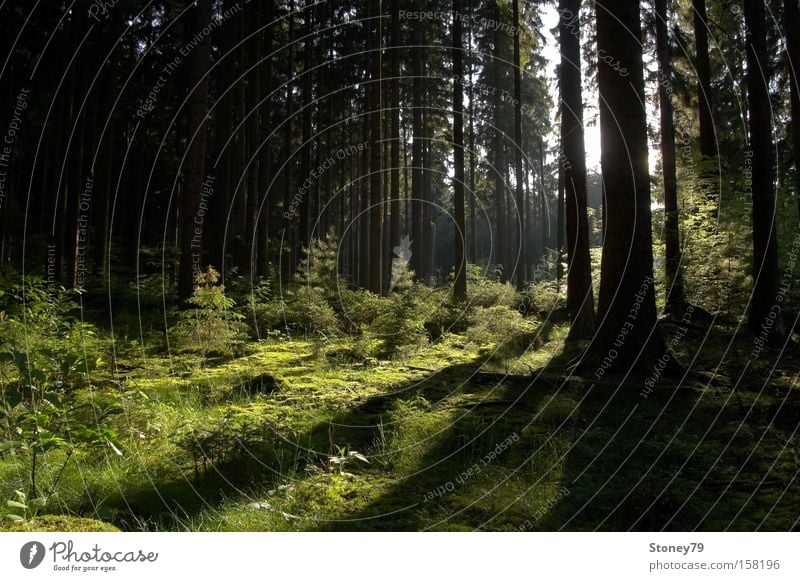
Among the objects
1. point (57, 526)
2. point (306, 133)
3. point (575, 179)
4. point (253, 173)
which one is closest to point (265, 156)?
point (306, 133)

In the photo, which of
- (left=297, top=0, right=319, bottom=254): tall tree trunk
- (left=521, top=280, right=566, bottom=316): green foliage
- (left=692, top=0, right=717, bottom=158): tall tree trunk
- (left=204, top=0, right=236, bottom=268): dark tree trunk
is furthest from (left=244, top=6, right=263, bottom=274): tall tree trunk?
(left=692, top=0, right=717, bottom=158): tall tree trunk

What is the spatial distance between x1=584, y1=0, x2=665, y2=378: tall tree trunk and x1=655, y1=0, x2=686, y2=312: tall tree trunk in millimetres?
5753

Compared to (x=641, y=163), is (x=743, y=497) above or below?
below

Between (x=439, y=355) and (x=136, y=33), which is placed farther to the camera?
(x=136, y=33)

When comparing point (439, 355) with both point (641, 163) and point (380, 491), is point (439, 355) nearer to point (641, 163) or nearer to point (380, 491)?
point (641, 163)

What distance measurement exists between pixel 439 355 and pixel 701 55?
11.0 m

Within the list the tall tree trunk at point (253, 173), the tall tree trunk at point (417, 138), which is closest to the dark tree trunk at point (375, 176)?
the tall tree trunk at point (253, 173)

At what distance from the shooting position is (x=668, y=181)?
13992 millimetres

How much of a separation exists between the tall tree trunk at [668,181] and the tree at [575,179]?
2.57 metres

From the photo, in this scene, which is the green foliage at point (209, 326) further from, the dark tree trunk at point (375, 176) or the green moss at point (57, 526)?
the dark tree trunk at point (375, 176)

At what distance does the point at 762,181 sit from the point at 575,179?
331cm

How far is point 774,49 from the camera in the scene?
17297mm

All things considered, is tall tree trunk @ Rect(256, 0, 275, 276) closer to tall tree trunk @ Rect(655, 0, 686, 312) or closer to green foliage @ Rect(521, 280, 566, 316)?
green foliage @ Rect(521, 280, 566, 316)
